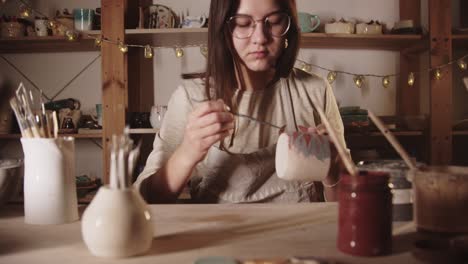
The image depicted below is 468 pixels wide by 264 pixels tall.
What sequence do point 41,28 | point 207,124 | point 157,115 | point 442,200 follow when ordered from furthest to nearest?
point 41,28, point 157,115, point 207,124, point 442,200

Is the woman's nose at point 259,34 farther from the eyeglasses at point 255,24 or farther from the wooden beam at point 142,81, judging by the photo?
the wooden beam at point 142,81

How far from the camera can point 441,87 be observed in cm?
253

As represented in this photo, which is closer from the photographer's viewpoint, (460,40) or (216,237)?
(216,237)

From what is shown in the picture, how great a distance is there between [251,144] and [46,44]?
1.92 m

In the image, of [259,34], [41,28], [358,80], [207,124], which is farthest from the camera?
[358,80]

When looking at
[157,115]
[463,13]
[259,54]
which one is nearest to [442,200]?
[259,54]

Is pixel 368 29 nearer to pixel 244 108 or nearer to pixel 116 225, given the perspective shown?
pixel 244 108

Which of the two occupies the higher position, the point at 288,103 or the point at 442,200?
the point at 288,103

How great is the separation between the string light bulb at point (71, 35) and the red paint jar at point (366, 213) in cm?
223

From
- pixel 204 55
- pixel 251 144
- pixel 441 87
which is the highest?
pixel 204 55

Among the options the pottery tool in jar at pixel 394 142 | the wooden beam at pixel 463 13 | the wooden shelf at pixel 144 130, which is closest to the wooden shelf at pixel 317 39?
the wooden beam at pixel 463 13

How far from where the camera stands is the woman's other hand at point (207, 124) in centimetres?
103

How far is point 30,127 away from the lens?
2.82 ft

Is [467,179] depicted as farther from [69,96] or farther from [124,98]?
[69,96]
